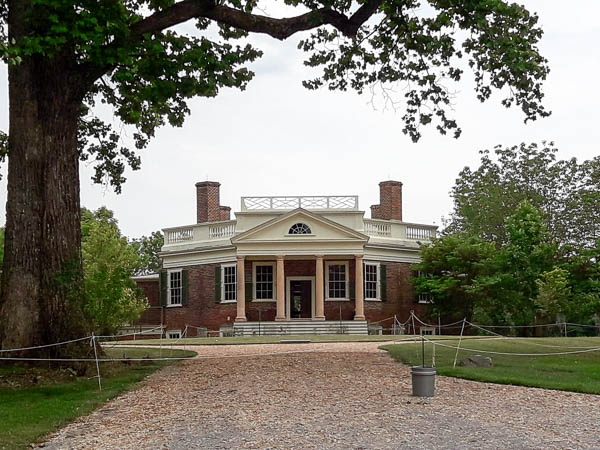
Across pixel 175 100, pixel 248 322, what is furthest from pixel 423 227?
pixel 175 100

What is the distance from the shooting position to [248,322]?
32.9 m

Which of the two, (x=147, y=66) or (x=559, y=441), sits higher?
(x=147, y=66)

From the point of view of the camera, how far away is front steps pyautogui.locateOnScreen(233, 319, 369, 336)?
32062mm

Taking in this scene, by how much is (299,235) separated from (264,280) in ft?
9.38

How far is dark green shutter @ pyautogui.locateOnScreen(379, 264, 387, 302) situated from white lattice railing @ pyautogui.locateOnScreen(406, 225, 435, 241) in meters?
2.27

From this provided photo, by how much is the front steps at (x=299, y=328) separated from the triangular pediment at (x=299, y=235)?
3.51 m

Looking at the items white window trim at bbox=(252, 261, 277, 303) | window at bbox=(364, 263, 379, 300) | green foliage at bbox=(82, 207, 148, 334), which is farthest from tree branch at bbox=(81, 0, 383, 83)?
window at bbox=(364, 263, 379, 300)

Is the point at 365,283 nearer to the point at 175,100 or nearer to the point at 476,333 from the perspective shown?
the point at 476,333

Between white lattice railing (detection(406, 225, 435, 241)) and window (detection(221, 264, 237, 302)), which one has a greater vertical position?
white lattice railing (detection(406, 225, 435, 241))

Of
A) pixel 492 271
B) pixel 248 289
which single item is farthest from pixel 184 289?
pixel 492 271

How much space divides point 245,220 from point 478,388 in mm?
23447

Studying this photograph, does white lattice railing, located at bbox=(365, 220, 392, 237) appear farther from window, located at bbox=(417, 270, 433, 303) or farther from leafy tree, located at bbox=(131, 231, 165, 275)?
leafy tree, located at bbox=(131, 231, 165, 275)

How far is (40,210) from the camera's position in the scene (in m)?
14.3

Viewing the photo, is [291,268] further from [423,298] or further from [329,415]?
[329,415]
